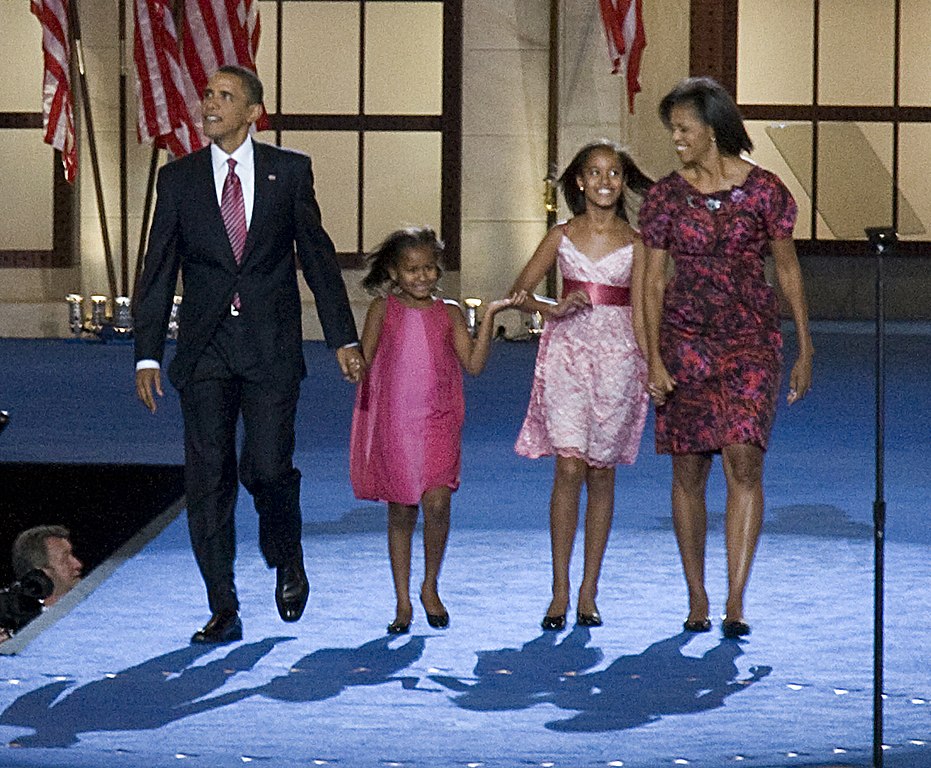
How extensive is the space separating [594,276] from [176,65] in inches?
554

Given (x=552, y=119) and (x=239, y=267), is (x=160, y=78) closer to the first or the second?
(x=552, y=119)

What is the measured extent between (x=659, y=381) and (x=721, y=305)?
1.12ft

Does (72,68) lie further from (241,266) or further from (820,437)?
(241,266)

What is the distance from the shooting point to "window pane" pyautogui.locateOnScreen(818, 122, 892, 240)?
20.5 ft

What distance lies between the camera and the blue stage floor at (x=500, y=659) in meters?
5.94

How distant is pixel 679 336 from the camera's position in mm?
7680

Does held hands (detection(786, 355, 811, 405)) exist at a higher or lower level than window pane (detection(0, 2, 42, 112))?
lower

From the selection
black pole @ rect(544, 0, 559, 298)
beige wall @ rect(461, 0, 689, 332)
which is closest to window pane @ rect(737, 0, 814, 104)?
beige wall @ rect(461, 0, 689, 332)

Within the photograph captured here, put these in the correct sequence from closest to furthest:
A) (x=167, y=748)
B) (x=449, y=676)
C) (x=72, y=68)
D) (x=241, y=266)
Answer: (x=167, y=748) → (x=449, y=676) → (x=241, y=266) → (x=72, y=68)

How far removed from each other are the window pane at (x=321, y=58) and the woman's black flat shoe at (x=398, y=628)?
646 inches

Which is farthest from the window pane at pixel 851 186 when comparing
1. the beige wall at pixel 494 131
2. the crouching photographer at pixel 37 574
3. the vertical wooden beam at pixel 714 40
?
the vertical wooden beam at pixel 714 40

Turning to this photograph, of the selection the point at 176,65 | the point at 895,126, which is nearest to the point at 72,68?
the point at 176,65

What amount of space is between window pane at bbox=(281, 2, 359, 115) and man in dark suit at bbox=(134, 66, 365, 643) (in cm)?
1621

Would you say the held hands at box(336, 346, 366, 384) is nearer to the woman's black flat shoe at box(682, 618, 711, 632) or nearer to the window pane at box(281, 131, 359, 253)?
the woman's black flat shoe at box(682, 618, 711, 632)
